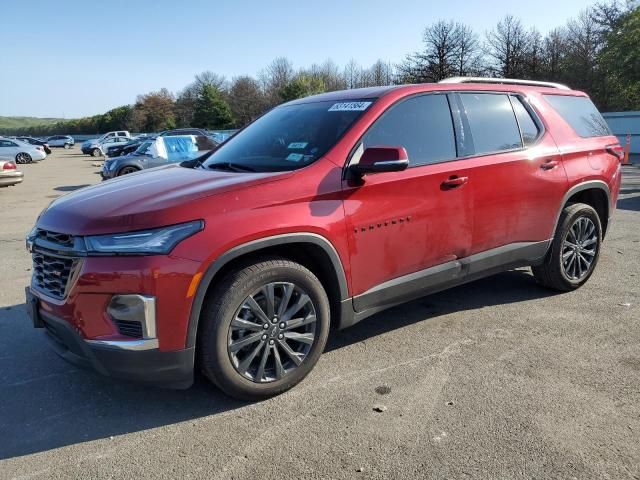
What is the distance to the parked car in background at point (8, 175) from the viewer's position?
1508cm

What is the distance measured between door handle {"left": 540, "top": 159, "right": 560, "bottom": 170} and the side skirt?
663mm

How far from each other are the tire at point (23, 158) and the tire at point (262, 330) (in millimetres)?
33501

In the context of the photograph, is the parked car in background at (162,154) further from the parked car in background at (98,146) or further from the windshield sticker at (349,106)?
the parked car in background at (98,146)

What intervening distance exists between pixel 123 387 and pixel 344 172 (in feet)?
6.67

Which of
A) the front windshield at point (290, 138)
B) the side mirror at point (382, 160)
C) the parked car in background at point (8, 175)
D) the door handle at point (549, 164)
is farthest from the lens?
the parked car in background at point (8, 175)

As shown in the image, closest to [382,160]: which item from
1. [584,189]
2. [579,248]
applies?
[584,189]

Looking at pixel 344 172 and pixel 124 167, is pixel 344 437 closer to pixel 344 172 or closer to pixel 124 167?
pixel 344 172

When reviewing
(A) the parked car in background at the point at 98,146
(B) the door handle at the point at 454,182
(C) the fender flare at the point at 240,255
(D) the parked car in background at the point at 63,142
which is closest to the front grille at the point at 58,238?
(C) the fender flare at the point at 240,255

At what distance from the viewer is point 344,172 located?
10.8 ft

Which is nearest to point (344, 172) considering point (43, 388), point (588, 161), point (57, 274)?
point (57, 274)

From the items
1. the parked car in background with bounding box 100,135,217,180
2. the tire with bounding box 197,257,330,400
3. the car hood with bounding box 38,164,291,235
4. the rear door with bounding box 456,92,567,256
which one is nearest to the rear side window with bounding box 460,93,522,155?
the rear door with bounding box 456,92,567,256

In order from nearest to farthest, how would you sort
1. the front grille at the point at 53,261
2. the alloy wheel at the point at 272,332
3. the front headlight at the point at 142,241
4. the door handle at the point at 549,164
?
1. the front headlight at the point at 142,241
2. the front grille at the point at 53,261
3. the alloy wheel at the point at 272,332
4. the door handle at the point at 549,164

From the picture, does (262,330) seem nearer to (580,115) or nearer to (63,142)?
(580,115)

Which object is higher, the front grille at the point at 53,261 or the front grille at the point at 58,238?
the front grille at the point at 58,238
